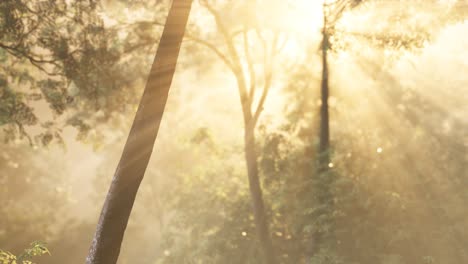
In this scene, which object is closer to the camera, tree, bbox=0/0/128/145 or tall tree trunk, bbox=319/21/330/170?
tree, bbox=0/0/128/145

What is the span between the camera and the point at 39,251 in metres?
6.21

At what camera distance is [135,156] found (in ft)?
21.6

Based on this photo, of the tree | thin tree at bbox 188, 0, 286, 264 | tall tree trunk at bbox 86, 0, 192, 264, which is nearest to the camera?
tall tree trunk at bbox 86, 0, 192, 264

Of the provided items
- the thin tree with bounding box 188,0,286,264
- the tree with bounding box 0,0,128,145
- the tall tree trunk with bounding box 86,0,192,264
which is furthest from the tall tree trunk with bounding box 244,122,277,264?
the tall tree trunk with bounding box 86,0,192,264

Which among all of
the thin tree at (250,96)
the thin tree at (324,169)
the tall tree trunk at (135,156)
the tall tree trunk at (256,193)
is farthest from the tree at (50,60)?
the thin tree at (324,169)

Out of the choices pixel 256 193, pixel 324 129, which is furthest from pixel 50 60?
pixel 324 129

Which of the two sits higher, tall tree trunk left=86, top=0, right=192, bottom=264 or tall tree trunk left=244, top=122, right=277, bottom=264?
tall tree trunk left=244, top=122, right=277, bottom=264

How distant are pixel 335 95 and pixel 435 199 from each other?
23.6ft

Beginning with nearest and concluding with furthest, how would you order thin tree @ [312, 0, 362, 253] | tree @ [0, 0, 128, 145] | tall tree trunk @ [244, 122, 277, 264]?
tree @ [0, 0, 128, 145], thin tree @ [312, 0, 362, 253], tall tree trunk @ [244, 122, 277, 264]

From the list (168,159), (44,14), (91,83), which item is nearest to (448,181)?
(91,83)

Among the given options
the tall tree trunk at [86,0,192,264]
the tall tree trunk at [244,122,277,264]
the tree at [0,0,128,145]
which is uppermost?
the tree at [0,0,128,145]

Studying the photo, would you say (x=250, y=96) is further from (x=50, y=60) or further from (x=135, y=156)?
(x=135, y=156)

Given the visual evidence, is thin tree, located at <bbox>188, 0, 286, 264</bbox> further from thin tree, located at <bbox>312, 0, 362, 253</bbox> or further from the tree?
the tree

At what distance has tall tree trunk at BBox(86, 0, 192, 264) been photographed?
6.22 m
